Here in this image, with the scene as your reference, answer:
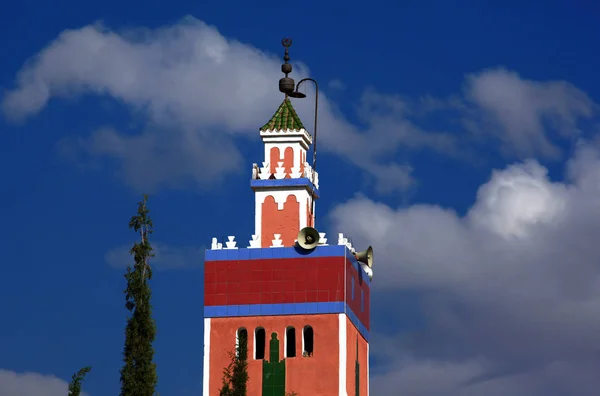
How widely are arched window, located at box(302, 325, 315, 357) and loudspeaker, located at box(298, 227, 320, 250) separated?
Answer: 341 cm

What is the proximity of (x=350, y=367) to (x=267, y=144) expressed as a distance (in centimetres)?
1040

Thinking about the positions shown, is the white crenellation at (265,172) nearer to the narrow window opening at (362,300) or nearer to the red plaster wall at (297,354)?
the red plaster wall at (297,354)

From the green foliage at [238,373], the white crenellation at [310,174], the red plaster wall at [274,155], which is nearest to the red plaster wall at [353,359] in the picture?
the green foliage at [238,373]

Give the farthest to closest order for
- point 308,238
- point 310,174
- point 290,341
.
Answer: point 310,174 → point 290,341 → point 308,238

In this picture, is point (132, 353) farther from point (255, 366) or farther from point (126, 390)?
point (255, 366)

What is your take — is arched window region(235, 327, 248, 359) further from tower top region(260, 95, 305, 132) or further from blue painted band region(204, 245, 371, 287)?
tower top region(260, 95, 305, 132)

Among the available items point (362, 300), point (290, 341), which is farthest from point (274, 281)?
point (362, 300)

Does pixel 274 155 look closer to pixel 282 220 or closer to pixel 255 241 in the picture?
pixel 282 220

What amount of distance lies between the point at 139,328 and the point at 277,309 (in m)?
7.54

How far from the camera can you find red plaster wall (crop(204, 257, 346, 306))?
8075 cm

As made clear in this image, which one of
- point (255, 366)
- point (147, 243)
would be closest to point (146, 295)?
point (147, 243)

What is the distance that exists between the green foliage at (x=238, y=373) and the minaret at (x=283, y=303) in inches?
71.8

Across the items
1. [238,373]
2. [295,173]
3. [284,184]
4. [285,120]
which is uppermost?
[285,120]

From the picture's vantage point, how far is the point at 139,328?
7575 cm
